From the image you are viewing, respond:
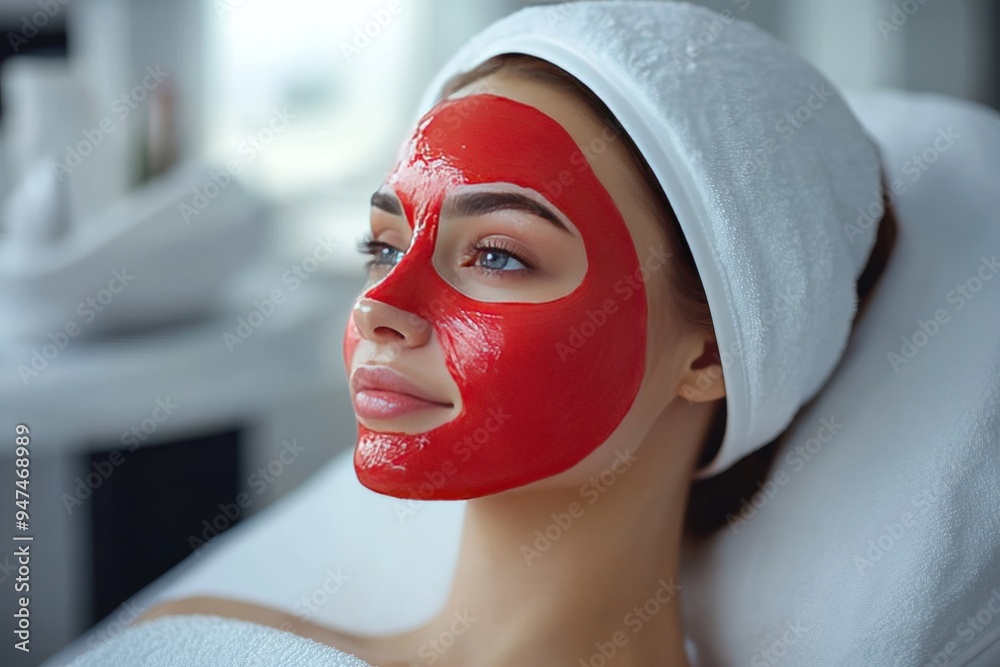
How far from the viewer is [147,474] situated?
151 cm

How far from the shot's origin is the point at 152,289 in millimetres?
1563

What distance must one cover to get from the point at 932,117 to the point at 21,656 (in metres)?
1.44

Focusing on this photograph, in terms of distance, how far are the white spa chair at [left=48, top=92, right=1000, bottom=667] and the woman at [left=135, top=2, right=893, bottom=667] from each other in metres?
0.07

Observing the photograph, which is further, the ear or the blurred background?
the blurred background

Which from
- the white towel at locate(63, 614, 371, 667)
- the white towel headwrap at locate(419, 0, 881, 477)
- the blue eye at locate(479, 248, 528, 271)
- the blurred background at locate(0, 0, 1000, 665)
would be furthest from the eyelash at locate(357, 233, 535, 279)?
the blurred background at locate(0, 0, 1000, 665)

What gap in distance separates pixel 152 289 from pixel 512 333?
107 cm

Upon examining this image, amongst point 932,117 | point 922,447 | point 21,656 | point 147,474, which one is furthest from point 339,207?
point 922,447

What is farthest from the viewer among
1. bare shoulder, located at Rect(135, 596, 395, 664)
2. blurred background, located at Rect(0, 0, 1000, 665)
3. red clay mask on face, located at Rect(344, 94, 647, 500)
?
blurred background, located at Rect(0, 0, 1000, 665)

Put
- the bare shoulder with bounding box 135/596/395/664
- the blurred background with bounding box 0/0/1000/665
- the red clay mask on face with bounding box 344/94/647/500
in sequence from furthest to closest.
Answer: the blurred background with bounding box 0/0/1000/665 < the bare shoulder with bounding box 135/596/395/664 < the red clay mask on face with bounding box 344/94/647/500

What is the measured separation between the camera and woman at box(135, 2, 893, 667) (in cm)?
67

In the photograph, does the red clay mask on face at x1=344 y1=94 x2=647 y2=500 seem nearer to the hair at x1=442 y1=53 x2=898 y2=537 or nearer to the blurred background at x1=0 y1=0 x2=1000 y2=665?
the hair at x1=442 y1=53 x2=898 y2=537

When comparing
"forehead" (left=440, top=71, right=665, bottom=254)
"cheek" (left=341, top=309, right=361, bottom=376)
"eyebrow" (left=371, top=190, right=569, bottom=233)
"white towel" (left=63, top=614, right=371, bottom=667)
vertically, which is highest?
"forehead" (left=440, top=71, right=665, bottom=254)

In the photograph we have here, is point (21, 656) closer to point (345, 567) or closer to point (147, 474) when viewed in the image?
point (147, 474)

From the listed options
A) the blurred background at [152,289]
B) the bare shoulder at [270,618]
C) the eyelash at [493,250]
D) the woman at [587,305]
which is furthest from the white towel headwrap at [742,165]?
the blurred background at [152,289]
